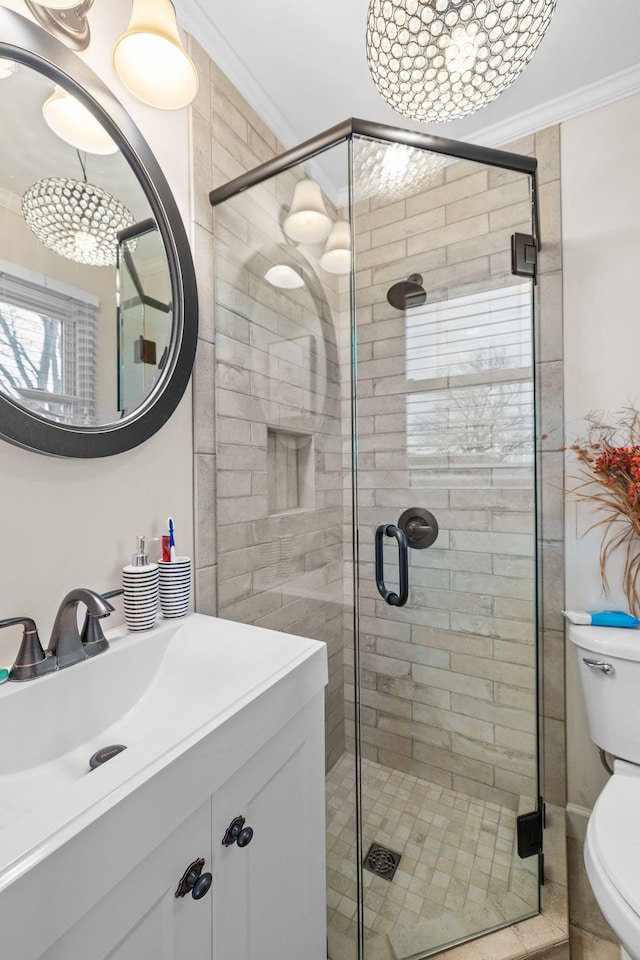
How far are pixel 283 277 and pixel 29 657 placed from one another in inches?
50.9

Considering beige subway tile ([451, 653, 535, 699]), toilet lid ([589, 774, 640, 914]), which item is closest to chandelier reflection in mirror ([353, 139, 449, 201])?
beige subway tile ([451, 653, 535, 699])

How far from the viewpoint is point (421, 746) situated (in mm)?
1458

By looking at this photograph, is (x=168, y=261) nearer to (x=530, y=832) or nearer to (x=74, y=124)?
(x=74, y=124)

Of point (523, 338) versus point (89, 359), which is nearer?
point (89, 359)

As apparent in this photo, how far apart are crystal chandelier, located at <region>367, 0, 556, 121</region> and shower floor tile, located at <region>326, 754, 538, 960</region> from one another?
69.7 inches

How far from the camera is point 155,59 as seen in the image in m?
0.99

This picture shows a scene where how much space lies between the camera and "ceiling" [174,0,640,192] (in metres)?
1.27

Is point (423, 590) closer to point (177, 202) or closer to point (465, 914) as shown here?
point (465, 914)

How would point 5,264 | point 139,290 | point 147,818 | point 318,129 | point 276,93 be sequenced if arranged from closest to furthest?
point 147,818 → point 5,264 → point 139,290 → point 276,93 → point 318,129

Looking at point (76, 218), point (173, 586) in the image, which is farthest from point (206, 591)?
point (76, 218)

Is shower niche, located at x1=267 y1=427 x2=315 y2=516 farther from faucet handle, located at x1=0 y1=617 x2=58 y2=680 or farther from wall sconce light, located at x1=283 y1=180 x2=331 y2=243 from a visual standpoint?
faucet handle, located at x1=0 y1=617 x2=58 y2=680

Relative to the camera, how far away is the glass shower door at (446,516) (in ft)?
4.40

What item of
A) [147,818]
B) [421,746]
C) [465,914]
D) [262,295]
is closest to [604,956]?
[465,914]

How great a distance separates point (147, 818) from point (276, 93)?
2.09 metres
